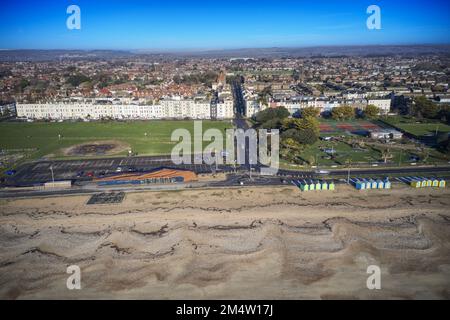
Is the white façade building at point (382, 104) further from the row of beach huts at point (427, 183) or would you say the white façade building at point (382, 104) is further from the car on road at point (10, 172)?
the car on road at point (10, 172)

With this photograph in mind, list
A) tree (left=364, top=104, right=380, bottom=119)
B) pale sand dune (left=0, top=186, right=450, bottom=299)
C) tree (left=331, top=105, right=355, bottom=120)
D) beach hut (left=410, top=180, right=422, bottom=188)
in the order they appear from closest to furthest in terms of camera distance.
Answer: pale sand dune (left=0, top=186, right=450, bottom=299)
beach hut (left=410, top=180, right=422, bottom=188)
tree (left=331, top=105, right=355, bottom=120)
tree (left=364, top=104, right=380, bottom=119)

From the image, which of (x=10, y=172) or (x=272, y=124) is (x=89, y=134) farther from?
(x=272, y=124)

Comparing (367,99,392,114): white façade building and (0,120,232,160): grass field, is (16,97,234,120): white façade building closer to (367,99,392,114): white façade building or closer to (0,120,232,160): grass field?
(0,120,232,160): grass field

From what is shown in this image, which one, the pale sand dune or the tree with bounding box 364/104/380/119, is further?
the tree with bounding box 364/104/380/119

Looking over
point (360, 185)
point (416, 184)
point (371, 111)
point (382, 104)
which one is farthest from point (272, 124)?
point (382, 104)

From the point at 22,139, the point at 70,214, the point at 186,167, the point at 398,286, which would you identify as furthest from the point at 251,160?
the point at 22,139

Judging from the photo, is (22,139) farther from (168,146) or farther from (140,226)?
(140,226)

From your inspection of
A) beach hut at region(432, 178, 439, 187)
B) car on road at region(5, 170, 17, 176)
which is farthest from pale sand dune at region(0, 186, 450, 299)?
car on road at region(5, 170, 17, 176)
